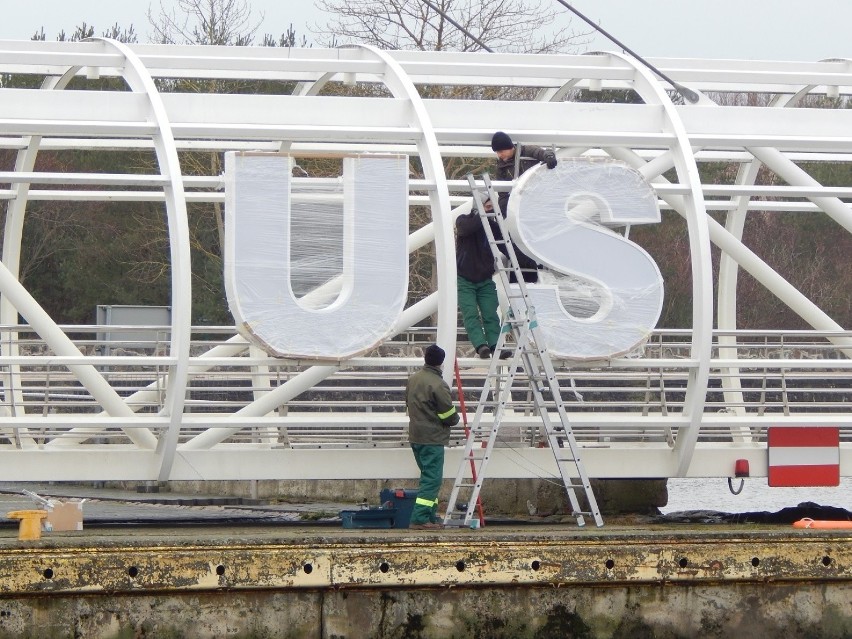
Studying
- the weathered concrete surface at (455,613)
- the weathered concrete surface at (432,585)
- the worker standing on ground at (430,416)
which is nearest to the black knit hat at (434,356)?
the worker standing on ground at (430,416)

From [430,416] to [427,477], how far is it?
1.65 feet

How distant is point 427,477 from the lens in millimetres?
12195

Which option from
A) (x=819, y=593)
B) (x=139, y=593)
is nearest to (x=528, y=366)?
(x=819, y=593)

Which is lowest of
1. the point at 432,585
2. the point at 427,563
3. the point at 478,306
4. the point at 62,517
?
the point at 432,585

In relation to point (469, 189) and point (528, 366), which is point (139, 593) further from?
point (469, 189)

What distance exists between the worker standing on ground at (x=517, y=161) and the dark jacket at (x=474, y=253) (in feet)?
0.61

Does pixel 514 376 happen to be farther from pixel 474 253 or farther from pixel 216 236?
pixel 216 236

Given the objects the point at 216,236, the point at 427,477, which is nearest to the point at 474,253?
the point at 427,477

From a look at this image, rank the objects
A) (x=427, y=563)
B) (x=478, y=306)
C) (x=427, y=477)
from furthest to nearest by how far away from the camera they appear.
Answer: (x=478, y=306)
(x=427, y=477)
(x=427, y=563)

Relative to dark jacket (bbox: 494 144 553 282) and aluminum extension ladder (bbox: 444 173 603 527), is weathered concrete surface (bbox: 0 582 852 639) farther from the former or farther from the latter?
dark jacket (bbox: 494 144 553 282)

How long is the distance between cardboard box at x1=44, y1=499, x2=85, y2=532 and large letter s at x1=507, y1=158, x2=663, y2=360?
13.1 ft

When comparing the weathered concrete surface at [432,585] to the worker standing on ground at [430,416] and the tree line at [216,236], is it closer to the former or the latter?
the worker standing on ground at [430,416]

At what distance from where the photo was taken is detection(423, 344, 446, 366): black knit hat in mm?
11891

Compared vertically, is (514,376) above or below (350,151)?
below
